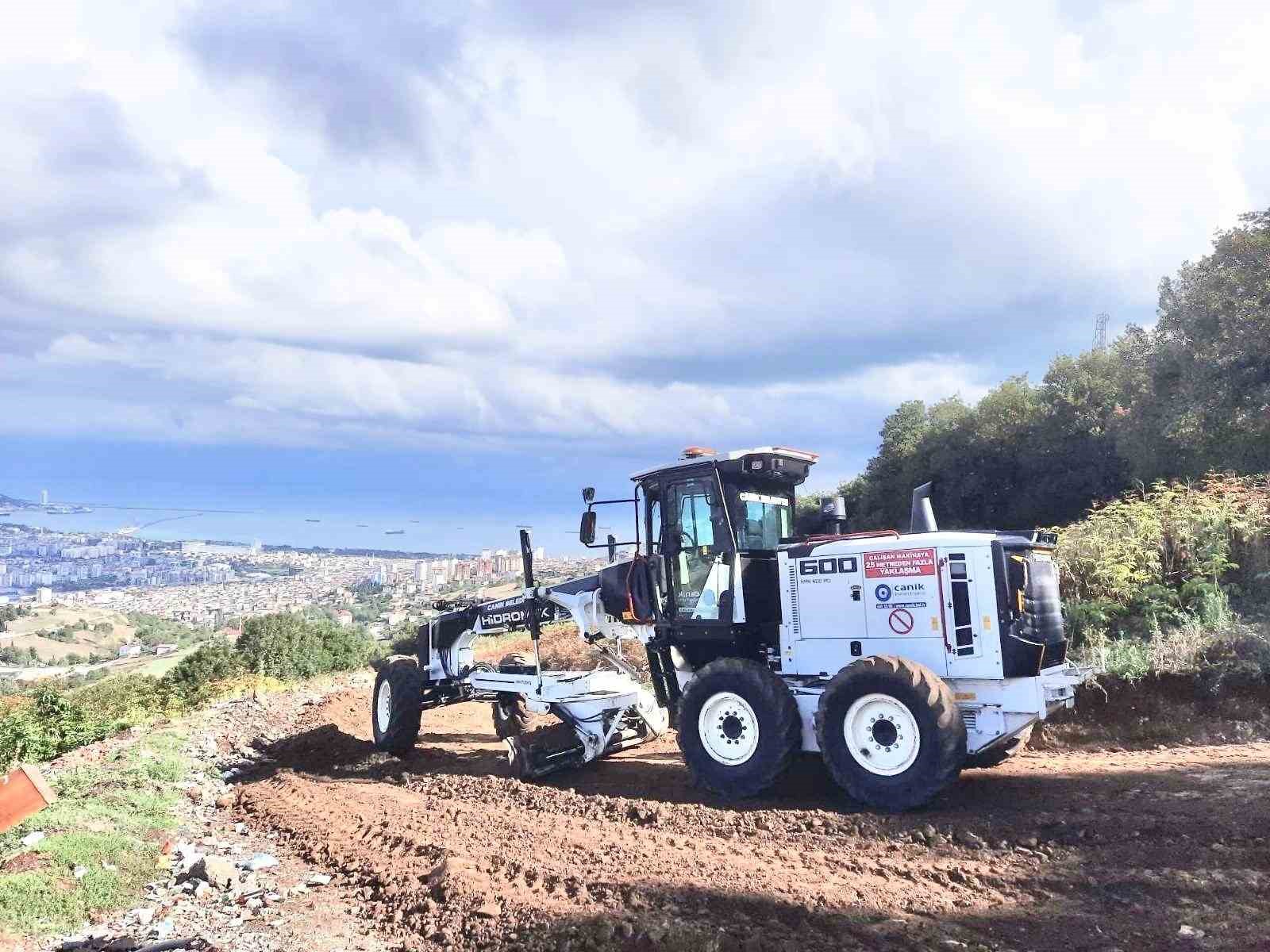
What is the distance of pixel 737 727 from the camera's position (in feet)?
28.1

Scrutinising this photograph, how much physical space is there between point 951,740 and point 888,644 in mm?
1150

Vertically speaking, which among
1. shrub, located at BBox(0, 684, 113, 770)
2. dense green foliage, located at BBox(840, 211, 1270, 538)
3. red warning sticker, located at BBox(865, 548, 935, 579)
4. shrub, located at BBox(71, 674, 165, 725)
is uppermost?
dense green foliage, located at BBox(840, 211, 1270, 538)

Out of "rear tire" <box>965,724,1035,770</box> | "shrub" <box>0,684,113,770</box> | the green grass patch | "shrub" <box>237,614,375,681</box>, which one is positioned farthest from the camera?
"shrub" <box>237,614,375,681</box>

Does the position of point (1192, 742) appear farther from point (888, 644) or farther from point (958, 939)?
point (958, 939)

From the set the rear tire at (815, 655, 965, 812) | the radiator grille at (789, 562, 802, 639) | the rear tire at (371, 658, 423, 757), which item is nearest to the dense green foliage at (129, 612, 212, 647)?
the rear tire at (371, 658, 423, 757)

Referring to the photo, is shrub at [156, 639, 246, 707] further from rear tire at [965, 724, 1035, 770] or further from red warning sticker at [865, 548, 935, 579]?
rear tire at [965, 724, 1035, 770]

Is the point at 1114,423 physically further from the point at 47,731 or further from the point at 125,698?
the point at 125,698

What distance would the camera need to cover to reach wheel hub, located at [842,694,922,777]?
299 inches

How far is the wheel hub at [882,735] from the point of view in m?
7.59

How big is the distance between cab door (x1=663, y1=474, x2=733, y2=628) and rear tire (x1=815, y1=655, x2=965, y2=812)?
1.66m

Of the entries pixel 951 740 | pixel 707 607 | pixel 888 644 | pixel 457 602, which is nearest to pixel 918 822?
pixel 951 740

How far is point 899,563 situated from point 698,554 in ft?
6.93

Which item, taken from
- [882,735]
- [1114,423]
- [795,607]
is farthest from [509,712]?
[1114,423]

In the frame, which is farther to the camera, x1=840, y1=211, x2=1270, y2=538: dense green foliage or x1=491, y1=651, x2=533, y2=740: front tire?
x1=840, y1=211, x2=1270, y2=538: dense green foliage
